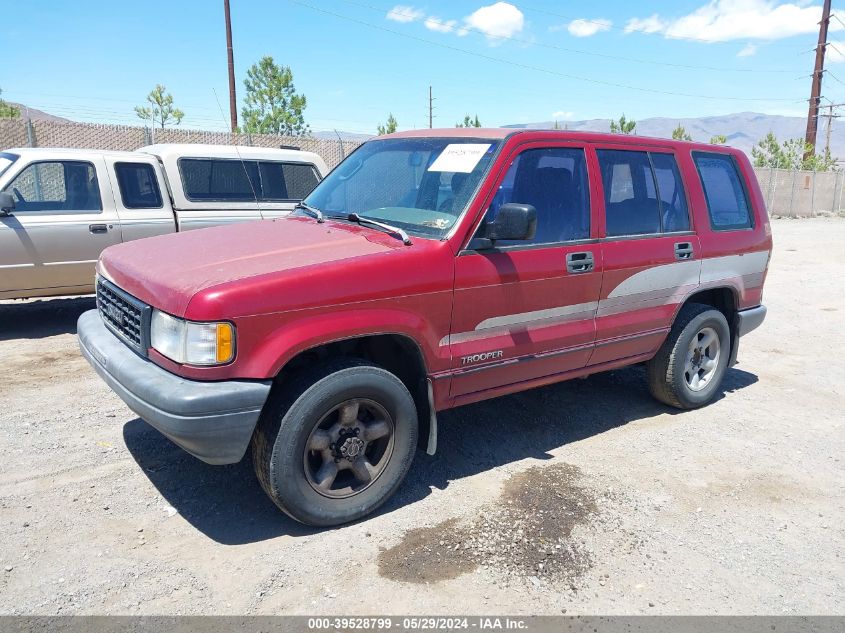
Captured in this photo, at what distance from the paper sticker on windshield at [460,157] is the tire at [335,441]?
132 cm

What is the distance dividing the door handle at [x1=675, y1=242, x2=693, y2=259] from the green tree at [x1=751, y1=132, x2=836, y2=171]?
34689 mm

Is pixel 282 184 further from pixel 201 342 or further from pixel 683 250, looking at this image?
pixel 201 342

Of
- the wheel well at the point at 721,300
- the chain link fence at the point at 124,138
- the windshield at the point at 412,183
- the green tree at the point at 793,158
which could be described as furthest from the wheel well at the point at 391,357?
the green tree at the point at 793,158

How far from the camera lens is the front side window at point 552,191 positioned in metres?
3.93

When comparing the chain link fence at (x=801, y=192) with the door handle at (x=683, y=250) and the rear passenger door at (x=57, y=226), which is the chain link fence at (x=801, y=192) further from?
the rear passenger door at (x=57, y=226)

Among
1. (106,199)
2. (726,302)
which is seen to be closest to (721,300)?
(726,302)

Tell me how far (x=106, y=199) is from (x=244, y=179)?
1582mm

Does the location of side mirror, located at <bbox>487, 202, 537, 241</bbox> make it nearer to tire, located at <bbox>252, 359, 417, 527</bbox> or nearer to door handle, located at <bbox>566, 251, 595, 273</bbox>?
door handle, located at <bbox>566, 251, 595, 273</bbox>

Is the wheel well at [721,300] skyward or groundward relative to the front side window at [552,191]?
groundward

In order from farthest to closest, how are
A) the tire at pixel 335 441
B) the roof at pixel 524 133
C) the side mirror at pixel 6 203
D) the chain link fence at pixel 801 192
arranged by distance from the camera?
the chain link fence at pixel 801 192 → the side mirror at pixel 6 203 → the roof at pixel 524 133 → the tire at pixel 335 441

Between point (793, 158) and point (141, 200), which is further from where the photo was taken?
point (793, 158)

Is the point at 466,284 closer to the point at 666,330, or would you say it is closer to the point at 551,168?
the point at 551,168

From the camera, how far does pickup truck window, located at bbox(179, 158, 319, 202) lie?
25.1 feet

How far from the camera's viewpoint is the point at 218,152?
779 centimetres
